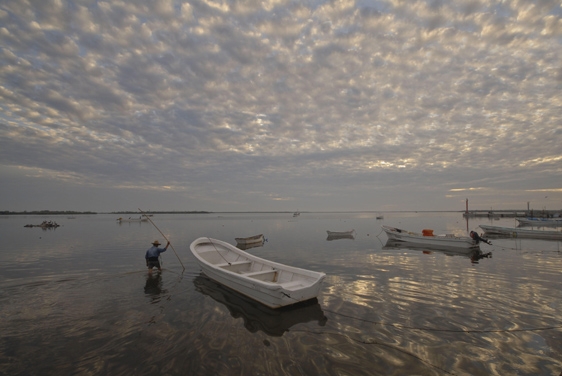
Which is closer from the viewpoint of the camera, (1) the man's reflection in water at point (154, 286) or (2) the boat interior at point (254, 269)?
(2) the boat interior at point (254, 269)

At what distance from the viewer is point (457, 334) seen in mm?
8492

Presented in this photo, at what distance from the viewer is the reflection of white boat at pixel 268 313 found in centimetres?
928

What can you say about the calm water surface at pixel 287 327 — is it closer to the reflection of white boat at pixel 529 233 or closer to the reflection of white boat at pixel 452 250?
the reflection of white boat at pixel 452 250

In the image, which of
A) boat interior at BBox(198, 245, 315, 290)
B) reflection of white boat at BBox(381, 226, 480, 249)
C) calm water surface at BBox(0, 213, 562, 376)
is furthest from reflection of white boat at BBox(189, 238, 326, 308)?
reflection of white boat at BBox(381, 226, 480, 249)

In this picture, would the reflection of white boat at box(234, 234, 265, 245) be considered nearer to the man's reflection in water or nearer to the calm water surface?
the calm water surface

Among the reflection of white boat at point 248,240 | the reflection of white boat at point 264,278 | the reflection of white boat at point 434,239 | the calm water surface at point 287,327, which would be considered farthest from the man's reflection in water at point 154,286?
the reflection of white boat at point 434,239

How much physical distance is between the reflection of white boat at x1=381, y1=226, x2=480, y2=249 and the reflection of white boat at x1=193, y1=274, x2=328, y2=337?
80.7ft

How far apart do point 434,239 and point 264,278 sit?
26633 millimetres

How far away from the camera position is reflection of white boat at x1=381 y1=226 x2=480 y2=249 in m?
28.2

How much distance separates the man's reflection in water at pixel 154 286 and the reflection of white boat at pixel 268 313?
2582mm

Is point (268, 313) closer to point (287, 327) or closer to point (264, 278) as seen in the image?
point (287, 327)

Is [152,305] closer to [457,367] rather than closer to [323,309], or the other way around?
[323,309]

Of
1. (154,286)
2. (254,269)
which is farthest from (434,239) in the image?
(154,286)

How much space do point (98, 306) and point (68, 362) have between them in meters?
4.86
